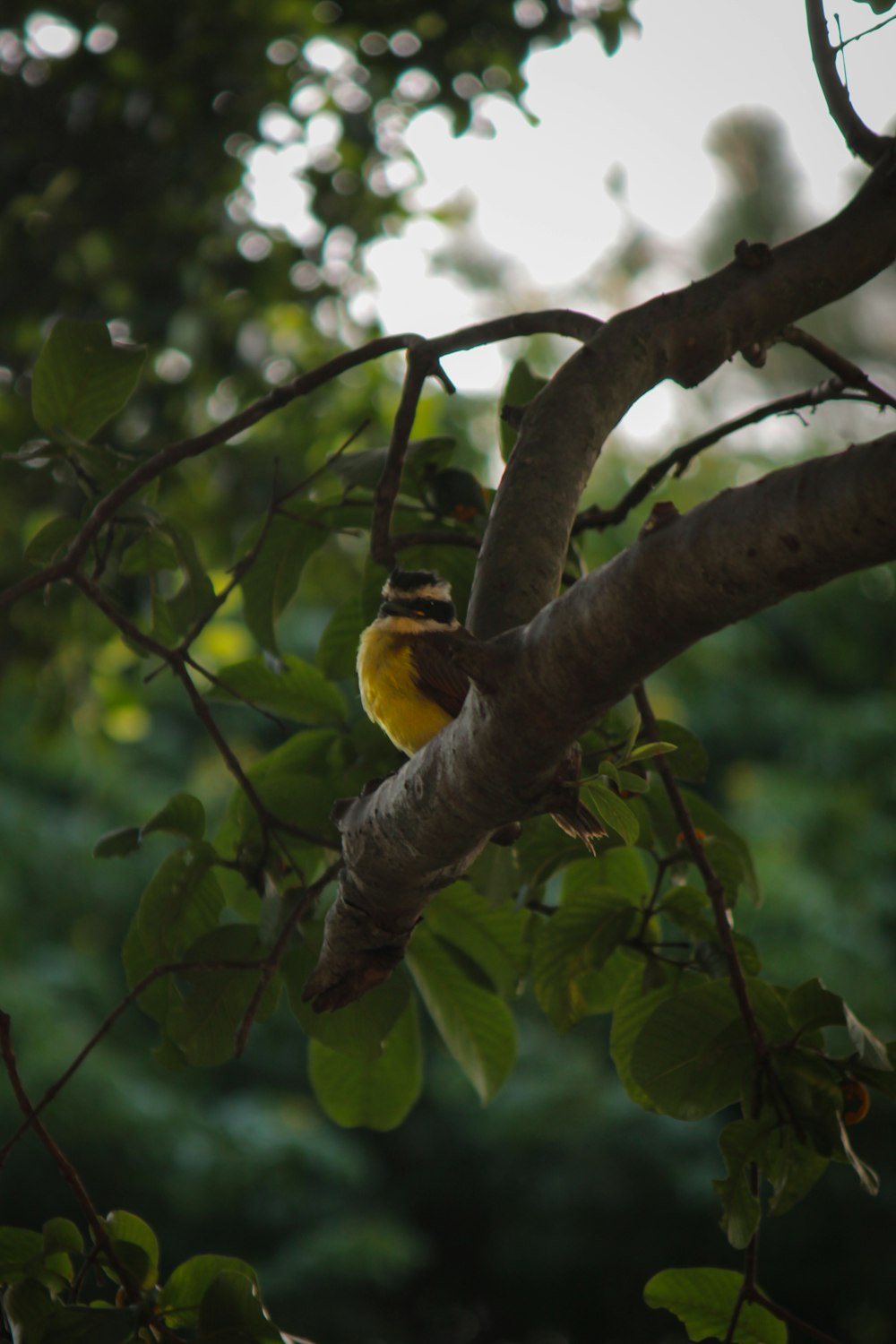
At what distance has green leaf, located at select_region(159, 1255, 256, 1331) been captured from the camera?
1.66m

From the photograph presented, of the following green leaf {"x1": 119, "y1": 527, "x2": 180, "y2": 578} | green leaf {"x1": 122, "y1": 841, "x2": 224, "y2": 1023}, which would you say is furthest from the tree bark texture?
green leaf {"x1": 119, "y1": 527, "x2": 180, "y2": 578}

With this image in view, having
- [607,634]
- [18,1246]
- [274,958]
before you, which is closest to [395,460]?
[274,958]

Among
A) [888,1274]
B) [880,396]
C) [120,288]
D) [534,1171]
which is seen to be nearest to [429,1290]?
[534,1171]

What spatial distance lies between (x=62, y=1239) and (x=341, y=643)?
1179mm

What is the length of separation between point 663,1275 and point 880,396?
1293 millimetres

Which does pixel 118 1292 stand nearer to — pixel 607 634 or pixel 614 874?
pixel 614 874

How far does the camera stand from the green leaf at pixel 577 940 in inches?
78.5

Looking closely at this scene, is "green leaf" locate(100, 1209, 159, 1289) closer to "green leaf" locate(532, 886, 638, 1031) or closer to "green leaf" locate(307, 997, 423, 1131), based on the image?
A: "green leaf" locate(307, 997, 423, 1131)

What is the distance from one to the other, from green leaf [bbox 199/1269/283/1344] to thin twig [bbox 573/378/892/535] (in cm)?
118

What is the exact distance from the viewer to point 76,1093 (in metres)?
7.86

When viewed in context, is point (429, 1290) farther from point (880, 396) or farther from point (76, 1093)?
point (880, 396)

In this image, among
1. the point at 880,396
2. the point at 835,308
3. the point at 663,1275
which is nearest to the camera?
the point at 663,1275

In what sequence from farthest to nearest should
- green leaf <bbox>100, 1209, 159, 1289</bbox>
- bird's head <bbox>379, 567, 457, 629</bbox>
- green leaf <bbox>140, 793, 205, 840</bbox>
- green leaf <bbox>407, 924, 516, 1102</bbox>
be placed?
bird's head <bbox>379, 567, 457, 629</bbox> < green leaf <bbox>407, 924, 516, 1102</bbox> < green leaf <bbox>140, 793, 205, 840</bbox> < green leaf <bbox>100, 1209, 159, 1289</bbox>

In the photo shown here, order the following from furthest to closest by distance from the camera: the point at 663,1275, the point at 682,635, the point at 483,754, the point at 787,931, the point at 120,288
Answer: the point at 787,931
the point at 120,288
the point at 663,1275
the point at 483,754
the point at 682,635
